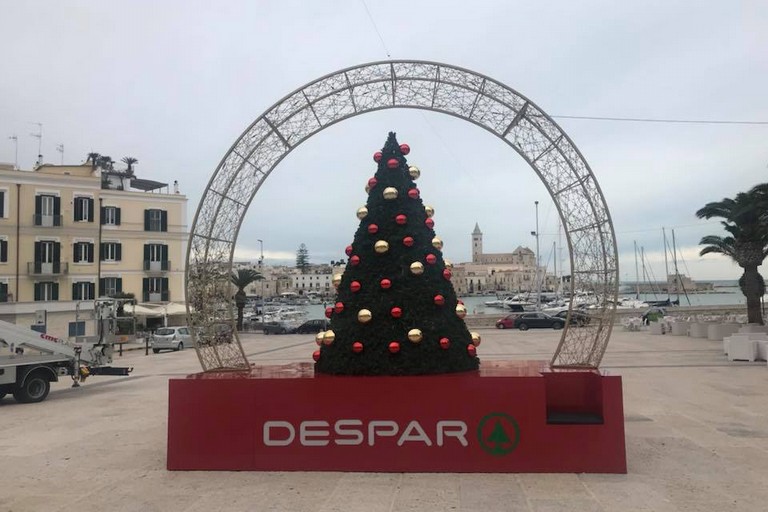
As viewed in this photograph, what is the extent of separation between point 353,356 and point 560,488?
3033mm

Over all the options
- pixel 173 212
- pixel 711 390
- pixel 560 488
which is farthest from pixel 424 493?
pixel 173 212

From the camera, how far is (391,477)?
23.4 ft

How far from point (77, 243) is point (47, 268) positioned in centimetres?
231

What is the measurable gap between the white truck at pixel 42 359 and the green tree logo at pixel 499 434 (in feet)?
40.7

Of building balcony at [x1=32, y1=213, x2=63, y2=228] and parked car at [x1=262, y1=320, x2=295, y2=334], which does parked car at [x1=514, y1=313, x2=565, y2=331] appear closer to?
parked car at [x1=262, y1=320, x2=295, y2=334]

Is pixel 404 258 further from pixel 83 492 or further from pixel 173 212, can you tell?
pixel 173 212

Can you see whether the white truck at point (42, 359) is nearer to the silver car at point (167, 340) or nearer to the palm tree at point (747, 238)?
the silver car at point (167, 340)

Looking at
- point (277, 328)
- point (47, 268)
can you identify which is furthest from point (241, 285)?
point (47, 268)

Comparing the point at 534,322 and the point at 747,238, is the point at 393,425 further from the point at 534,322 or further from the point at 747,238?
the point at 534,322

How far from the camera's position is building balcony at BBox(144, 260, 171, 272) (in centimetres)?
3912

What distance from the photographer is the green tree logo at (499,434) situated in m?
7.26

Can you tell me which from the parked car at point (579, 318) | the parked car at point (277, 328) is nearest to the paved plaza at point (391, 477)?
the parked car at point (579, 318)

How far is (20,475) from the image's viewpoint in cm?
764

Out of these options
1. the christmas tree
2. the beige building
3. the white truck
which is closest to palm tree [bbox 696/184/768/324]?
the christmas tree
